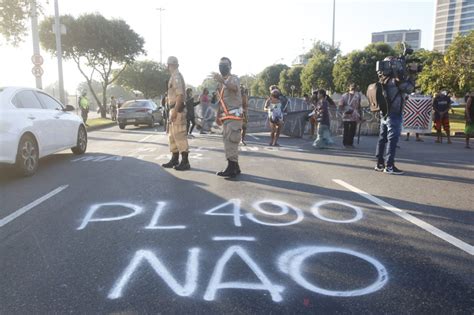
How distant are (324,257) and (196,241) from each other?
3.90 ft

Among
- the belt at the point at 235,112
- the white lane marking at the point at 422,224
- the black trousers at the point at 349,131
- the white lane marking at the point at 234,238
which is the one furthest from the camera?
the black trousers at the point at 349,131

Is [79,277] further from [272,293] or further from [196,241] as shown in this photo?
[272,293]

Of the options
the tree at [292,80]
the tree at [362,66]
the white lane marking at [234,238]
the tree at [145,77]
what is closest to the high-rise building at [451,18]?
the tree at [292,80]

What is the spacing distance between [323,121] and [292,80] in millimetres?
68447

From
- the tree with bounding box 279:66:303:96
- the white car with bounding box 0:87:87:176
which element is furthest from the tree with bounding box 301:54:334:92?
the white car with bounding box 0:87:87:176

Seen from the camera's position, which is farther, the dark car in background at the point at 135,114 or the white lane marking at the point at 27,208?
the dark car in background at the point at 135,114

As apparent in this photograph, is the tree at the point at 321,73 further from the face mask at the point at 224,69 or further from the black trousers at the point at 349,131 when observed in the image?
the face mask at the point at 224,69

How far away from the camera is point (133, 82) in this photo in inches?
2717

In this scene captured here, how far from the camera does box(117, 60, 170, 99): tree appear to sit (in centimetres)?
6819

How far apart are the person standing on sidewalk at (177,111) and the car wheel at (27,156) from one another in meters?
2.47

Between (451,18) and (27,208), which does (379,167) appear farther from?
(451,18)

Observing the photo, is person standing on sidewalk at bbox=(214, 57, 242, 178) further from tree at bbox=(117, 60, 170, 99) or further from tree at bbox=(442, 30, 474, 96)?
tree at bbox=(117, 60, 170, 99)

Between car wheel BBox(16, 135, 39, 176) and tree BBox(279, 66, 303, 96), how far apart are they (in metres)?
70.9

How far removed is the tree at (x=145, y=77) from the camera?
6819cm
